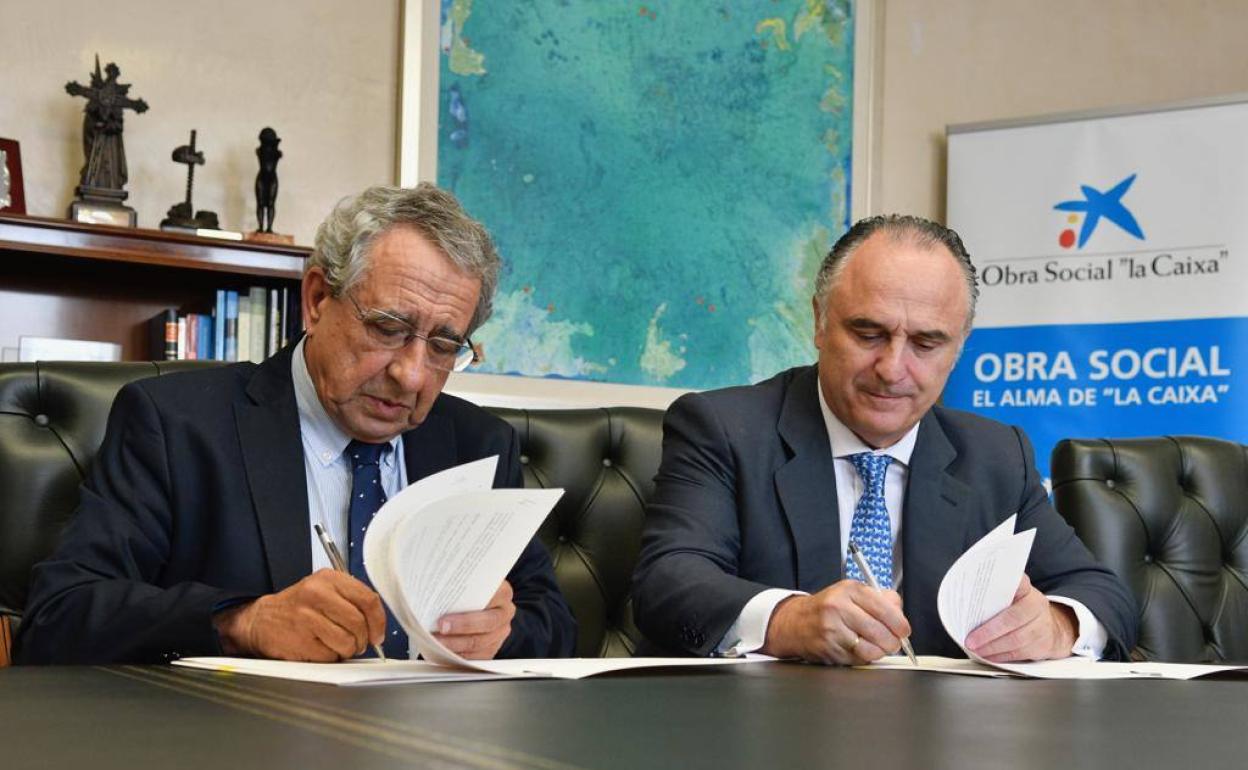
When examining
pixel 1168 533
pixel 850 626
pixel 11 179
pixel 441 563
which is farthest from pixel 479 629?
pixel 11 179

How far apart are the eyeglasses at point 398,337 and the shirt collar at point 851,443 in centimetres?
63

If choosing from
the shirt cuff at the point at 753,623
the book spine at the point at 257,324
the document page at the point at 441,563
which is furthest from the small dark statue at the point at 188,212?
the document page at the point at 441,563

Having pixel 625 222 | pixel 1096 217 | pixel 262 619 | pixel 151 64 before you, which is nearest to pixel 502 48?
pixel 625 222

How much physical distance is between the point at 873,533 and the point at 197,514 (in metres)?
1.01

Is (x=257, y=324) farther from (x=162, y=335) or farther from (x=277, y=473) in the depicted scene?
(x=277, y=473)

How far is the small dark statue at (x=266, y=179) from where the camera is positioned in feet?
12.8

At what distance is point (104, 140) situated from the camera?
374 centimetres

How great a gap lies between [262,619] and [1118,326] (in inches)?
144

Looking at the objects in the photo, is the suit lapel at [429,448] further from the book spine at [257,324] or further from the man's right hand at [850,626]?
the book spine at [257,324]

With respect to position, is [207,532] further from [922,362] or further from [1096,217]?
[1096,217]

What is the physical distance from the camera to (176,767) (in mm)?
744

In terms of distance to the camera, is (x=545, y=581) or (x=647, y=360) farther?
(x=647, y=360)

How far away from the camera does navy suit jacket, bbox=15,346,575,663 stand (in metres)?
1.85

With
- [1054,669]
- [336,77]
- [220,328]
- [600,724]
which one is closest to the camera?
[600,724]
